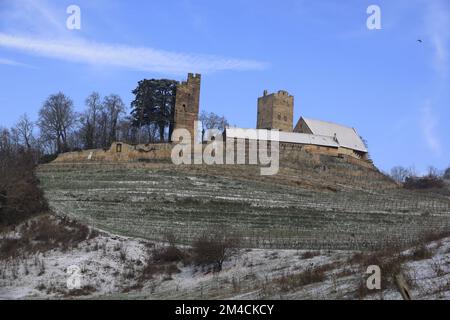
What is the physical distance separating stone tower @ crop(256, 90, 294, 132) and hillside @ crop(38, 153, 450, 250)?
25992 mm

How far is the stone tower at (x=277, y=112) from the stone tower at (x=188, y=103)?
66.7 ft

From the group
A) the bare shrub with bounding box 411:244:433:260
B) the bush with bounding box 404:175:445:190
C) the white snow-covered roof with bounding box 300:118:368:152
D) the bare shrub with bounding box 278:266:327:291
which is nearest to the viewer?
the bare shrub with bounding box 278:266:327:291

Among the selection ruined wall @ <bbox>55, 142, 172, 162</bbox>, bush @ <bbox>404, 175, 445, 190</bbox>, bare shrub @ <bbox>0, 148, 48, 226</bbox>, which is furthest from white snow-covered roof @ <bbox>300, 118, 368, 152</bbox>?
bare shrub @ <bbox>0, 148, 48, 226</bbox>

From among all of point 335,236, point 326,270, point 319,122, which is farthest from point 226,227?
point 319,122

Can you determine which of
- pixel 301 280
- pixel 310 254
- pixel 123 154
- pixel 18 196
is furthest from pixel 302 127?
pixel 301 280

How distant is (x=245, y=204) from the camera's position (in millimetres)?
41750

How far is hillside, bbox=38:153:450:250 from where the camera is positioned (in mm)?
31656

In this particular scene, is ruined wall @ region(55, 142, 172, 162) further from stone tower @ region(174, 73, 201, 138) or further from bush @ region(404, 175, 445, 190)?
bush @ region(404, 175, 445, 190)

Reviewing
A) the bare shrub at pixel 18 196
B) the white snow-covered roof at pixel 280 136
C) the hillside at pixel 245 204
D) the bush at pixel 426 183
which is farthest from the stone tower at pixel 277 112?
the bare shrub at pixel 18 196

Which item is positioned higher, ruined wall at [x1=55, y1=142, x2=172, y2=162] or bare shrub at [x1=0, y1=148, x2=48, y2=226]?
ruined wall at [x1=55, y1=142, x2=172, y2=162]

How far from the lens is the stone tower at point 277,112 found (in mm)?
86750

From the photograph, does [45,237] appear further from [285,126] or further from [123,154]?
[285,126]

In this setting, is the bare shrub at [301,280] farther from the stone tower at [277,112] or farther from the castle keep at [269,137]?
the stone tower at [277,112]

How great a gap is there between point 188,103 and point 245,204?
27593 mm
